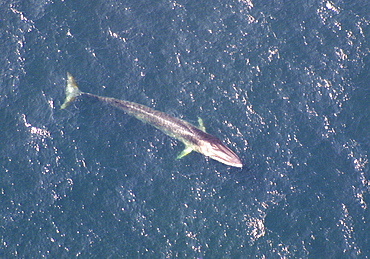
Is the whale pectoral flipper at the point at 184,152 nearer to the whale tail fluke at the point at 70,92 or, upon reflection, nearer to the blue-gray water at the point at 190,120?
the blue-gray water at the point at 190,120

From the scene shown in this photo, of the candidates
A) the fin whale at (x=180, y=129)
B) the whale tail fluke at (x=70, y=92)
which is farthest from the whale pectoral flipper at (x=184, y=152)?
the whale tail fluke at (x=70, y=92)

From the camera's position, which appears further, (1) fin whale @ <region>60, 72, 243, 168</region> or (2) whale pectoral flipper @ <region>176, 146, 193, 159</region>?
(2) whale pectoral flipper @ <region>176, 146, 193, 159</region>

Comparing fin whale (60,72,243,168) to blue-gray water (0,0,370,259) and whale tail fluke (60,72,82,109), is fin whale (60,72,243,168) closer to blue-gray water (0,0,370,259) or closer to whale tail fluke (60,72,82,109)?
whale tail fluke (60,72,82,109)

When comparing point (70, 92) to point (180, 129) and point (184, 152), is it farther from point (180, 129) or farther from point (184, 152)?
point (184, 152)

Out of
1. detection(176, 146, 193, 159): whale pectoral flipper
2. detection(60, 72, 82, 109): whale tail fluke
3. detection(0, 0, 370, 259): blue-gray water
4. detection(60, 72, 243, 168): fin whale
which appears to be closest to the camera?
detection(0, 0, 370, 259): blue-gray water

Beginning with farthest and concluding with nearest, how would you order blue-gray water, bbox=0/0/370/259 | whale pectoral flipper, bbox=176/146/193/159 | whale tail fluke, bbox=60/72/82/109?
1. whale tail fluke, bbox=60/72/82/109
2. whale pectoral flipper, bbox=176/146/193/159
3. blue-gray water, bbox=0/0/370/259

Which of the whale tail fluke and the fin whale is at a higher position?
the whale tail fluke

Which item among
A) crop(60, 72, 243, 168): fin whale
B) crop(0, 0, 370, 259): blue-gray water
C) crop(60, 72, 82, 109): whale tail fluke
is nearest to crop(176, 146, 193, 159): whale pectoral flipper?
crop(60, 72, 243, 168): fin whale
